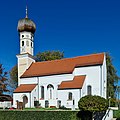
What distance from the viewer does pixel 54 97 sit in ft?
155

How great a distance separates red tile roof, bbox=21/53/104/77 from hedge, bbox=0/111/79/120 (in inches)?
673

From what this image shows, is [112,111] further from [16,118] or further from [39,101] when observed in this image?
[39,101]

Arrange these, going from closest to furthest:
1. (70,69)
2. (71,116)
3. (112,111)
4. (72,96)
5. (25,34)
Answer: (71,116) < (112,111) < (72,96) < (70,69) < (25,34)

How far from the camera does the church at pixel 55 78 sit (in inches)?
1724

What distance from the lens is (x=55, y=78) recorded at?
1876 inches

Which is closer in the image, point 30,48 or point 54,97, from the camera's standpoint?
point 54,97

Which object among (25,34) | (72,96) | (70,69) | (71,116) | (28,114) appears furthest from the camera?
(25,34)

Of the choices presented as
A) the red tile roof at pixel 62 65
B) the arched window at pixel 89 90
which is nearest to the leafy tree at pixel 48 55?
the red tile roof at pixel 62 65

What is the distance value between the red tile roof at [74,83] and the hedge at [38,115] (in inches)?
550

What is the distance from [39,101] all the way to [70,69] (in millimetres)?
9012

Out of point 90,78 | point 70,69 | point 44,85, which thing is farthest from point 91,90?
point 44,85

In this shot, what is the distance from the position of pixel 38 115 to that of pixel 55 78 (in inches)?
723

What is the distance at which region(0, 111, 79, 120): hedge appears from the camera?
2819 centimetres

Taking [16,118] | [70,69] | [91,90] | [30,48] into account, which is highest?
[30,48]
